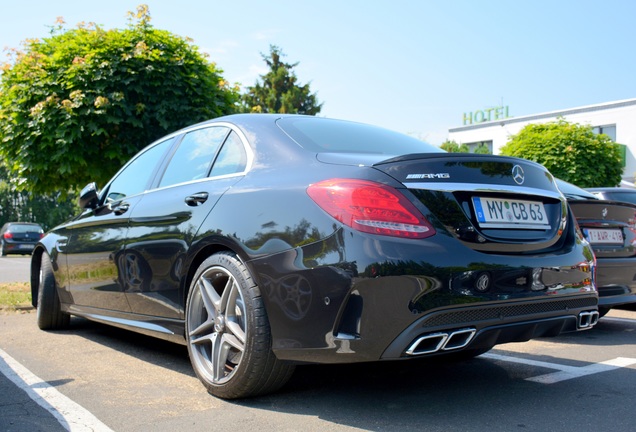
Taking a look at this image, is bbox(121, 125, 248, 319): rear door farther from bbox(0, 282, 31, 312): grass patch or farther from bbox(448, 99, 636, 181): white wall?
bbox(448, 99, 636, 181): white wall

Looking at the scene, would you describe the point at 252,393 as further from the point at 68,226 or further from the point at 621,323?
the point at 621,323

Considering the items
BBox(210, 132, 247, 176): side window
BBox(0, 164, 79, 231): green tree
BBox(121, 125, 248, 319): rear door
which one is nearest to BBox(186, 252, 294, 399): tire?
BBox(121, 125, 248, 319): rear door

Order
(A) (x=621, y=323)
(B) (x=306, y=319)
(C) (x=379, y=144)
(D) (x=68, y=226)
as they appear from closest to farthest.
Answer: (B) (x=306, y=319) → (C) (x=379, y=144) → (D) (x=68, y=226) → (A) (x=621, y=323)

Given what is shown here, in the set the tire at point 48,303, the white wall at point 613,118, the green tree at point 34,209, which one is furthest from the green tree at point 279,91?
the tire at point 48,303

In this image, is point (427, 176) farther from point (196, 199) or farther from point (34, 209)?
point (34, 209)

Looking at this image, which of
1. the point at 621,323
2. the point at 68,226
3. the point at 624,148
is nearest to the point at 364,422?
the point at 68,226

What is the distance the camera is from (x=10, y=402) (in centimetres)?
336

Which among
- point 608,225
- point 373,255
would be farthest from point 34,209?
point 373,255

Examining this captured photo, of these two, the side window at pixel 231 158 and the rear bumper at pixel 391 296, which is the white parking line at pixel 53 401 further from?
the side window at pixel 231 158

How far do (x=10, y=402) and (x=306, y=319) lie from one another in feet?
5.35

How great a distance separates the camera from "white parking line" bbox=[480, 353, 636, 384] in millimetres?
3809

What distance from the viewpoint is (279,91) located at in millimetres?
54000

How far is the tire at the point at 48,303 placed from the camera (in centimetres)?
569

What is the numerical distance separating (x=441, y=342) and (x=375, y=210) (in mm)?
617
